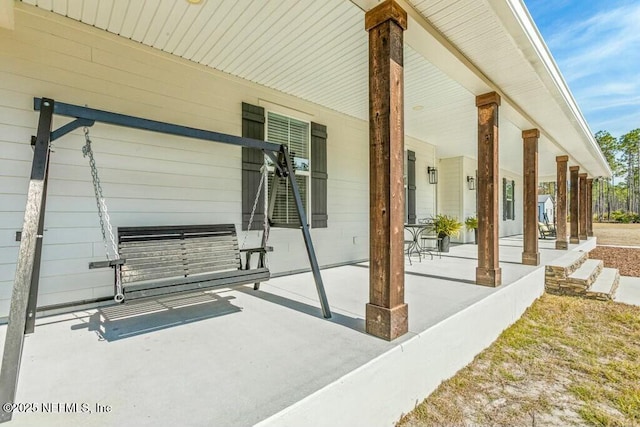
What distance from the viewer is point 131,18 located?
2.85m

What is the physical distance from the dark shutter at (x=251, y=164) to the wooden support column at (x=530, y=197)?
14.4 ft

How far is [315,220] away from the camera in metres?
5.02

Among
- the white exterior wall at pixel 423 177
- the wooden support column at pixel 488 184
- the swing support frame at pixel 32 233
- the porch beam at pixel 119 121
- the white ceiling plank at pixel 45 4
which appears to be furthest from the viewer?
the white exterior wall at pixel 423 177

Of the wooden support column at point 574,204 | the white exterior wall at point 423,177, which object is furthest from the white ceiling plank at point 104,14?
the wooden support column at point 574,204

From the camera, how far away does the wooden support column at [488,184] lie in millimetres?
3779

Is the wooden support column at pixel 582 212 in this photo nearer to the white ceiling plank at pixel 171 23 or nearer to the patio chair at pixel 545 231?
the patio chair at pixel 545 231

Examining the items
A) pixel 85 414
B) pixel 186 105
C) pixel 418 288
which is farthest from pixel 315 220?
pixel 85 414

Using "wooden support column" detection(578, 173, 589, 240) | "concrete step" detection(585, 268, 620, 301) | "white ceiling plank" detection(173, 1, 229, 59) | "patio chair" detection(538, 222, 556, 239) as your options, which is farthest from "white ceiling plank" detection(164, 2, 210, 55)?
"wooden support column" detection(578, 173, 589, 240)

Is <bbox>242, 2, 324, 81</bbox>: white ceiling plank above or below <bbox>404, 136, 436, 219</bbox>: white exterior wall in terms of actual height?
above

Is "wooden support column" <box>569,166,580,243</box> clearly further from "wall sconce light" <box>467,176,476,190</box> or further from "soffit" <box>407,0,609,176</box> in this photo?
"soffit" <box>407,0,609,176</box>

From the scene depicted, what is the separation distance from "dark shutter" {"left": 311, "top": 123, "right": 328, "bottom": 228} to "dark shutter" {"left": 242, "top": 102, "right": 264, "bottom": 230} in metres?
1.00

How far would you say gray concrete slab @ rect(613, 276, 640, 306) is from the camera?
4.90 meters

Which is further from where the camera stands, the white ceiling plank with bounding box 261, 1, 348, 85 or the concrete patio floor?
the white ceiling plank with bounding box 261, 1, 348, 85

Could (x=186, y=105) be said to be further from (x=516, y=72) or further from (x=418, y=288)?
(x=516, y=72)
